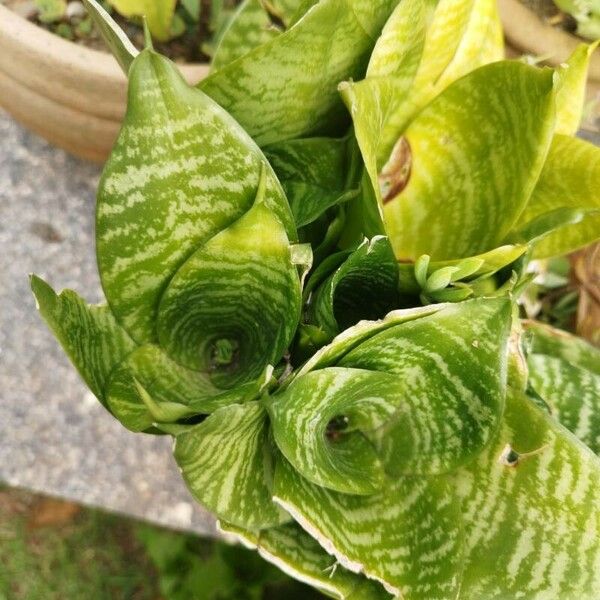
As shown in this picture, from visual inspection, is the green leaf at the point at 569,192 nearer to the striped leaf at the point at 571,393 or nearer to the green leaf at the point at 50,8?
the striped leaf at the point at 571,393

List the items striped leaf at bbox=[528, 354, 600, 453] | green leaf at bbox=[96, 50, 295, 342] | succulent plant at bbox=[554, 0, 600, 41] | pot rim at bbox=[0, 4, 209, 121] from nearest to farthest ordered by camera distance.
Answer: green leaf at bbox=[96, 50, 295, 342] < striped leaf at bbox=[528, 354, 600, 453] < pot rim at bbox=[0, 4, 209, 121] < succulent plant at bbox=[554, 0, 600, 41]

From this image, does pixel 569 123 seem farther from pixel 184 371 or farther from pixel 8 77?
pixel 8 77

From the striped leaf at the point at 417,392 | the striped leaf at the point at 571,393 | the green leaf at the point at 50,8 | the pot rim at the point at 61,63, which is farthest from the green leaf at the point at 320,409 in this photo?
the green leaf at the point at 50,8

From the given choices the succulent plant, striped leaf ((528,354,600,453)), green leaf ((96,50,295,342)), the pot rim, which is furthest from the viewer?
the succulent plant

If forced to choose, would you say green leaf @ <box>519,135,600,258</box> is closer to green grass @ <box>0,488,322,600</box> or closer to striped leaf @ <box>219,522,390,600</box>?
striped leaf @ <box>219,522,390,600</box>

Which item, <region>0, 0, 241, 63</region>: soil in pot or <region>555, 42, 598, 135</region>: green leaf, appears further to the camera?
<region>0, 0, 241, 63</region>: soil in pot

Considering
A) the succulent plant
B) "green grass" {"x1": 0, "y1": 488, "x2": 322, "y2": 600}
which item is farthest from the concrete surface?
the succulent plant

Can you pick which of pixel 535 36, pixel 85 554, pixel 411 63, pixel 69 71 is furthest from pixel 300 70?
pixel 85 554
